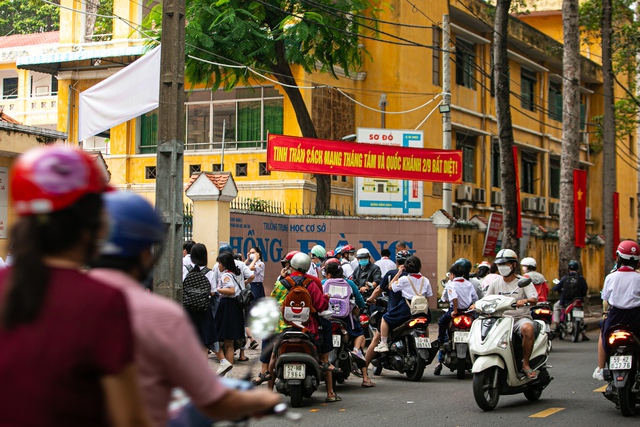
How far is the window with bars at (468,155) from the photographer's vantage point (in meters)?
31.8

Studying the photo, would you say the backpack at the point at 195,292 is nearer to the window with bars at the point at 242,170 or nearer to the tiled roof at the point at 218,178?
the tiled roof at the point at 218,178

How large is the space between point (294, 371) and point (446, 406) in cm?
179

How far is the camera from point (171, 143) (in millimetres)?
11430

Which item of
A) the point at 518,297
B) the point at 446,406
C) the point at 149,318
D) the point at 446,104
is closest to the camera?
the point at 149,318

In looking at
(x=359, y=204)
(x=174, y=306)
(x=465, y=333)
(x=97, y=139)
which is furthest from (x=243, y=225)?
(x=174, y=306)

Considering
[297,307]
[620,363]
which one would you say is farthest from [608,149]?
[297,307]

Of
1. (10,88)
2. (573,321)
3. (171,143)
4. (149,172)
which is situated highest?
(10,88)

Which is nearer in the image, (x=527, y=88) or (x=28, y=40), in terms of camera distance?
(x=527, y=88)

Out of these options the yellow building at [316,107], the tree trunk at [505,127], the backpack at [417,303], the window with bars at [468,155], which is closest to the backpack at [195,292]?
the backpack at [417,303]

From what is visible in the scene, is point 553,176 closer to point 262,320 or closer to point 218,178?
point 218,178

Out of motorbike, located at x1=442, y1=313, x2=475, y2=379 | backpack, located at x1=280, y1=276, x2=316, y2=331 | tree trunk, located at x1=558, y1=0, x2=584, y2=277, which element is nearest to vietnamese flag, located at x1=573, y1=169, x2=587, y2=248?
tree trunk, located at x1=558, y1=0, x2=584, y2=277

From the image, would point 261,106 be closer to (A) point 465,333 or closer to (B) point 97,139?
(B) point 97,139

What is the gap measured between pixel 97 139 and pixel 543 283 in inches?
702

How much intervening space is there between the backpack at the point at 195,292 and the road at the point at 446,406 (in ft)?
5.74
